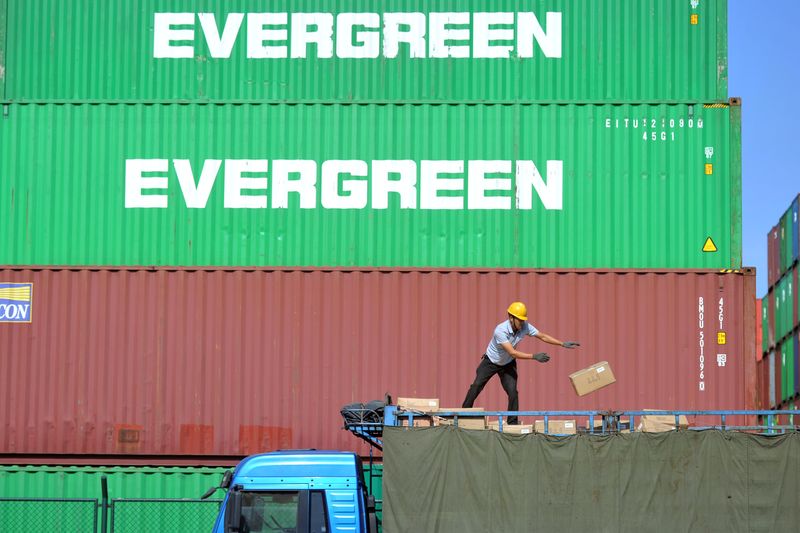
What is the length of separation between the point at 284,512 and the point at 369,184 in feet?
26.1

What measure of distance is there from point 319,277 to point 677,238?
5.38 meters

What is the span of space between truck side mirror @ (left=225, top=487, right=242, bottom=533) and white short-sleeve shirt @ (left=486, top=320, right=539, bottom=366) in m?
4.11

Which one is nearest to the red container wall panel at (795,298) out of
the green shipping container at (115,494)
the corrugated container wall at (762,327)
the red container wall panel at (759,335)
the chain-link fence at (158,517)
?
the corrugated container wall at (762,327)

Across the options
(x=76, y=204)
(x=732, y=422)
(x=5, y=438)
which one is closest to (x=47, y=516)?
(x=5, y=438)

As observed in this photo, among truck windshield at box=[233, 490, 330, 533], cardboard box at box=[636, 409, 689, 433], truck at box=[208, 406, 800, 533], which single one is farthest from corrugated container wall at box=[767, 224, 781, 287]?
truck windshield at box=[233, 490, 330, 533]

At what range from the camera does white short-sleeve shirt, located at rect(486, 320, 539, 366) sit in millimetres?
12406

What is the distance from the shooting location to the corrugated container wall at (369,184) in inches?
646

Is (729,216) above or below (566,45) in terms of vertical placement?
Result: below

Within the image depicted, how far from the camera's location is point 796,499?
10469mm

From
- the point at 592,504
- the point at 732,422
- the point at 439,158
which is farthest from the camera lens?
the point at 439,158

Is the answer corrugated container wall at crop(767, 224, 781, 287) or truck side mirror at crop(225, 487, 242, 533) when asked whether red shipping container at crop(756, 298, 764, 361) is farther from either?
truck side mirror at crop(225, 487, 242, 533)

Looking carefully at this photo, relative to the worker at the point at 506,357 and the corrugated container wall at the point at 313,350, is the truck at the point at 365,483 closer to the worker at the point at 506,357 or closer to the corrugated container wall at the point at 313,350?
the worker at the point at 506,357

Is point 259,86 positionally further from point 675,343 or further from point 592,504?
point 592,504

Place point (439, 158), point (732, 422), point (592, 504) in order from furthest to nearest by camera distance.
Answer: point (439, 158), point (732, 422), point (592, 504)
